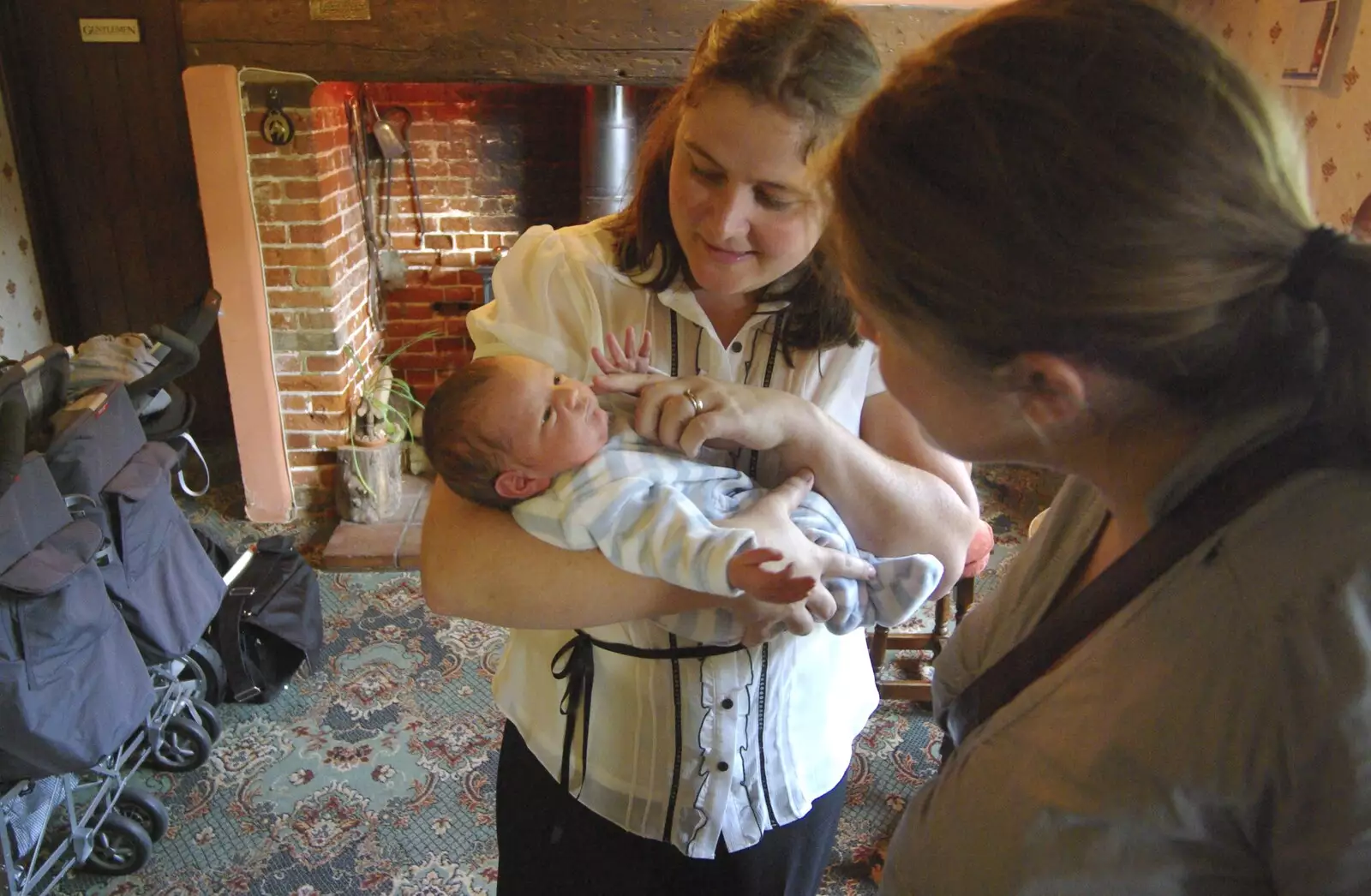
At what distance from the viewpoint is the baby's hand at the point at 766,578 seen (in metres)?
0.82

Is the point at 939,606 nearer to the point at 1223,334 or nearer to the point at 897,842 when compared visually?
the point at 897,842

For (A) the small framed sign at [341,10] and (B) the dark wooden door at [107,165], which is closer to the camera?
(A) the small framed sign at [341,10]

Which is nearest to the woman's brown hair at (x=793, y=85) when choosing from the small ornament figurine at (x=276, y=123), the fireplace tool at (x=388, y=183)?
the small ornament figurine at (x=276, y=123)

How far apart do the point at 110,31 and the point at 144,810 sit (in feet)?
9.57

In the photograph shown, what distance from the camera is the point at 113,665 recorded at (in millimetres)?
1726

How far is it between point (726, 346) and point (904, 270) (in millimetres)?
433

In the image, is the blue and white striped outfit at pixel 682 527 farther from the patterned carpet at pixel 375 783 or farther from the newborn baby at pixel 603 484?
the patterned carpet at pixel 375 783

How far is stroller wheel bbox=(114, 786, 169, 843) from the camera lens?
1945mm

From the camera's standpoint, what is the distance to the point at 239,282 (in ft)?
10.1

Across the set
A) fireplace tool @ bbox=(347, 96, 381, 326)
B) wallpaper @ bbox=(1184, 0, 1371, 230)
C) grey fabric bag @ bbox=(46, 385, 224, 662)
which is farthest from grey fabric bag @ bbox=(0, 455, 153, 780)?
wallpaper @ bbox=(1184, 0, 1371, 230)

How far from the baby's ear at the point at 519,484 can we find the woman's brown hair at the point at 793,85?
242 mm

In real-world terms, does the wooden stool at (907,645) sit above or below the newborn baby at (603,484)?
below

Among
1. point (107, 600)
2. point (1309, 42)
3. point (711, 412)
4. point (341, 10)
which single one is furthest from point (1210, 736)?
point (341, 10)

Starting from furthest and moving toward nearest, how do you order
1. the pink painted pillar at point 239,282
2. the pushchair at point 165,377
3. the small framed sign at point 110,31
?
the small framed sign at point 110,31
the pink painted pillar at point 239,282
the pushchair at point 165,377
